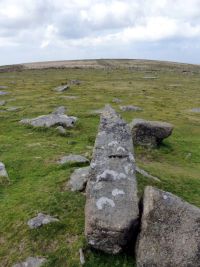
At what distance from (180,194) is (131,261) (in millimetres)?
7316

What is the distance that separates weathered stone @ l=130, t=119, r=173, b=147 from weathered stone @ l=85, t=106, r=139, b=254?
12175 mm

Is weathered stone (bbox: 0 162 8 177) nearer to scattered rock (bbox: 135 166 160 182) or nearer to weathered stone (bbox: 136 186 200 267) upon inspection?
scattered rock (bbox: 135 166 160 182)

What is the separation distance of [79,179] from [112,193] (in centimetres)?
482

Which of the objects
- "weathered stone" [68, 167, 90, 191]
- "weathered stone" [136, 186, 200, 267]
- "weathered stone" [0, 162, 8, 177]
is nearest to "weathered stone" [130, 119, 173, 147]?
"weathered stone" [68, 167, 90, 191]

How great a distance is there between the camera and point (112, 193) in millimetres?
16453

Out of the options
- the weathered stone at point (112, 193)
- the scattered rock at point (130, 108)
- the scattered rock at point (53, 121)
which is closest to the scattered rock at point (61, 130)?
the scattered rock at point (53, 121)

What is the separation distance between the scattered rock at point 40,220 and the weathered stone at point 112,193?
223 centimetres

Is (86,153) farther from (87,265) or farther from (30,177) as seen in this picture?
(87,265)

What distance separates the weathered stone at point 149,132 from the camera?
106ft

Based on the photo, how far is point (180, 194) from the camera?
21.9 metres

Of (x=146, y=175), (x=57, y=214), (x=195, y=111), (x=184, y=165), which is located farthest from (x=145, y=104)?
(x=57, y=214)

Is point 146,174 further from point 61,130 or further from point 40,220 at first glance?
point 61,130

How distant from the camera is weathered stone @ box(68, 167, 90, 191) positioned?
66.9 feet

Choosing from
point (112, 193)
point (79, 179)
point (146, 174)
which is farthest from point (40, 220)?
point (146, 174)
